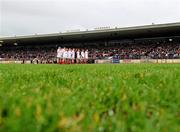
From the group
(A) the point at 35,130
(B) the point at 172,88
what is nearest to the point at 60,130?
(A) the point at 35,130

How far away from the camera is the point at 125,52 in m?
54.0

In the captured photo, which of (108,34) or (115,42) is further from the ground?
(108,34)

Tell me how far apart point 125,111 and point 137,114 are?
19 centimetres

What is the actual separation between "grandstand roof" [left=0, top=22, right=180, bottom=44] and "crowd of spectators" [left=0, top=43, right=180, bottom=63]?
198 cm

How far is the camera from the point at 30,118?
5.02 ft

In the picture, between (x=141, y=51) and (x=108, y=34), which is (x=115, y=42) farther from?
(x=141, y=51)

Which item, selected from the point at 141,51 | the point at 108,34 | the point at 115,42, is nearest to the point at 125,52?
the point at 141,51

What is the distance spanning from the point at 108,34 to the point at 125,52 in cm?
475

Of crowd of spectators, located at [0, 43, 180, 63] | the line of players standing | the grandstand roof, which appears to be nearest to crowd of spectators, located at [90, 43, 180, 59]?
crowd of spectators, located at [0, 43, 180, 63]

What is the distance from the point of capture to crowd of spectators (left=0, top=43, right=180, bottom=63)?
47309 mm

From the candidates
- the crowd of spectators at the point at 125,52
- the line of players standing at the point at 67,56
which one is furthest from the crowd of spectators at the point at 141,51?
the line of players standing at the point at 67,56

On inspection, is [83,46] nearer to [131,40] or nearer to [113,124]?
[131,40]

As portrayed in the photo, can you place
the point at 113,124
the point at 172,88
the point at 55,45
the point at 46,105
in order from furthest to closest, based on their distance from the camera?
the point at 55,45 → the point at 172,88 → the point at 46,105 → the point at 113,124

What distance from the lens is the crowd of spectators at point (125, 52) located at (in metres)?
47.3
